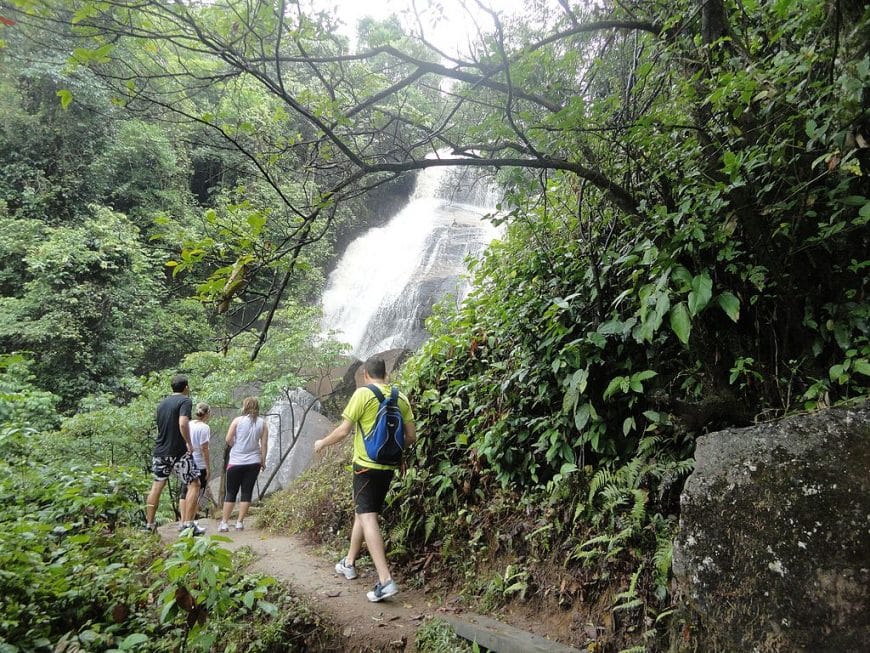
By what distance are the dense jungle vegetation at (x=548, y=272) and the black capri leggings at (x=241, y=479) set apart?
1.42 m

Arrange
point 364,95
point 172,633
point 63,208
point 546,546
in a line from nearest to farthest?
1. point 172,633
2. point 546,546
3. point 364,95
4. point 63,208

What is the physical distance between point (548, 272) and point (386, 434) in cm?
230

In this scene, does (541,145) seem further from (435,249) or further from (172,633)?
(435,249)

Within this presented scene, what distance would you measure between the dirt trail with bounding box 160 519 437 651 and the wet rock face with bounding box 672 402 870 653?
6.71ft

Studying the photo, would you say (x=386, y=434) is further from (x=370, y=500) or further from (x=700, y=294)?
(x=700, y=294)

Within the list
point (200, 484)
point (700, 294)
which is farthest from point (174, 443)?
point (700, 294)

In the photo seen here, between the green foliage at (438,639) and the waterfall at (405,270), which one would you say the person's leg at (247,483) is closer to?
the green foliage at (438,639)

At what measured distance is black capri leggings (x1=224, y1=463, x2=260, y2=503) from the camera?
257 inches

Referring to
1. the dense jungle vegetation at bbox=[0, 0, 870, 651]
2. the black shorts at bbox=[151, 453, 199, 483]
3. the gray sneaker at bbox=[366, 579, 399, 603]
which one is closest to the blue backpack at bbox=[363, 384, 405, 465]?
the dense jungle vegetation at bbox=[0, 0, 870, 651]

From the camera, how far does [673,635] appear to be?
8.23 ft

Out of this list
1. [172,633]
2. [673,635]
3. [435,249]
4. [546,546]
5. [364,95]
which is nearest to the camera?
[673,635]

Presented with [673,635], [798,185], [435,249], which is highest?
[435,249]

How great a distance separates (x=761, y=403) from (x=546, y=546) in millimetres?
1874

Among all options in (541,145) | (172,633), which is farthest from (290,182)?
(172,633)
